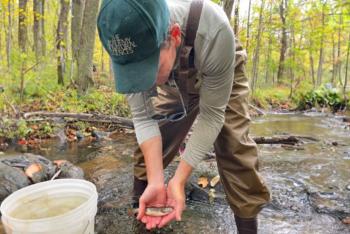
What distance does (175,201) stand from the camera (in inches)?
61.1

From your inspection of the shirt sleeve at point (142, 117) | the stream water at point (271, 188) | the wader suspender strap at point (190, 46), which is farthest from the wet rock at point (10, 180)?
the wader suspender strap at point (190, 46)

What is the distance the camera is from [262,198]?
1835 mm

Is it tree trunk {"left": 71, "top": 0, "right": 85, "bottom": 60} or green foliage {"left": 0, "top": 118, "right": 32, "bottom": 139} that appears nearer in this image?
green foliage {"left": 0, "top": 118, "right": 32, "bottom": 139}

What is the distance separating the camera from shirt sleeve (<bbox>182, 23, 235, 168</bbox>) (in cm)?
141

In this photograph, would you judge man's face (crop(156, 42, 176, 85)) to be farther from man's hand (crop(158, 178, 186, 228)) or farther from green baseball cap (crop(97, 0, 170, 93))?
man's hand (crop(158, 178, 186, 228))

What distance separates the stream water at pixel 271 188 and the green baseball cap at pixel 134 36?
49.2 inches

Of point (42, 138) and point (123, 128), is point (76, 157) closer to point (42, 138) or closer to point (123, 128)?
point (42, 138)

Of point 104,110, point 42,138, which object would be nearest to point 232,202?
point 42,138

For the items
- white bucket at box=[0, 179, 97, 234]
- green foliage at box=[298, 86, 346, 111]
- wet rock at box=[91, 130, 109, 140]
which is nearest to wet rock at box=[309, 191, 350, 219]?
white bucket at box=[0, 179, 97, 234]

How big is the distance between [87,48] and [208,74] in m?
5.91

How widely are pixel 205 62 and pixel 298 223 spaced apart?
1.45 m

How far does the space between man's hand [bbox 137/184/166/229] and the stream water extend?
0.56 m

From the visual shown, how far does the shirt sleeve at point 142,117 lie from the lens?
171 centimetres

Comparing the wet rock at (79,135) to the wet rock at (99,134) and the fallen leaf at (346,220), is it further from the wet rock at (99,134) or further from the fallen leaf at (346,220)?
the fallen leaf at (346,220)
